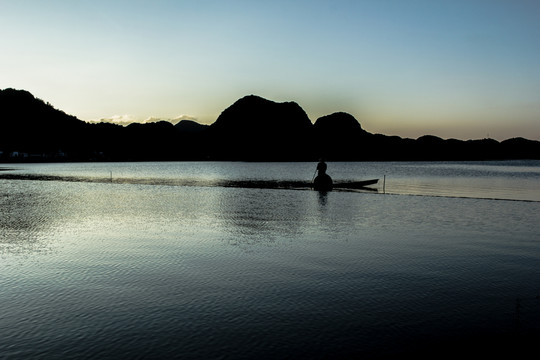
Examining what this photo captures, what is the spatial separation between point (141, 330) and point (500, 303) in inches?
347

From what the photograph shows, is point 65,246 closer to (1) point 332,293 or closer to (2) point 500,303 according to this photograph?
(1) point 332,293

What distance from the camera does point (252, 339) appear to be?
8.23 meters

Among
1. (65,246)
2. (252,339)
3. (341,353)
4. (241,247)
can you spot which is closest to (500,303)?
(341,353)

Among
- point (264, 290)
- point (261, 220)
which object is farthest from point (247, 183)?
point (264, 290)

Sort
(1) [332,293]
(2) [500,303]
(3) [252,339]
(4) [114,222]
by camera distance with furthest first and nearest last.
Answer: (4) [114,222], (1) [332,293], (2) [500,303], (3) [252,339]

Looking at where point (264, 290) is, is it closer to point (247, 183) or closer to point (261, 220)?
point (261, 220)

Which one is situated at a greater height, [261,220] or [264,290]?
[264,290]

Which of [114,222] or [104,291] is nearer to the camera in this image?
[104,291]

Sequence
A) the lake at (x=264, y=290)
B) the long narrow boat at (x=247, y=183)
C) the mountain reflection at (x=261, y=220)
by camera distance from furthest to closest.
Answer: the long narrow boat at (x=247, y=183) < the mountain reflection at (x=261, y=220) < the lake at (x=264, y=290)

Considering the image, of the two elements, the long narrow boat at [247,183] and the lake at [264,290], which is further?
the long narrow boat at [247,183]

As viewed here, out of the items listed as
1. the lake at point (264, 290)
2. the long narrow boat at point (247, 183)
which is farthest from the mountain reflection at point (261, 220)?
the long narrow boat at point (247, 183)

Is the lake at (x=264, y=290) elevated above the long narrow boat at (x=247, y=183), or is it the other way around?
the lake at (x=264, y=290)

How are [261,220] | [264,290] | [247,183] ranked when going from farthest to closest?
[247,183], [261,220], [264,290]

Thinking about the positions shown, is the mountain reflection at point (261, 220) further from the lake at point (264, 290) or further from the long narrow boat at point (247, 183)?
the long narrow boat at point (247, 183)
